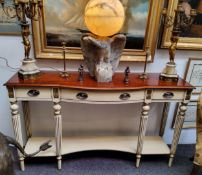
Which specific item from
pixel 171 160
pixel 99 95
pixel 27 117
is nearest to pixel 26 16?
pixel 99 95

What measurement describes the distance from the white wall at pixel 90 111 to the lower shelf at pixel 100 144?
0.13 m

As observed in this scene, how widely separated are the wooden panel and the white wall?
0.23 metres

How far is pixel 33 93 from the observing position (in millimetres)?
1547

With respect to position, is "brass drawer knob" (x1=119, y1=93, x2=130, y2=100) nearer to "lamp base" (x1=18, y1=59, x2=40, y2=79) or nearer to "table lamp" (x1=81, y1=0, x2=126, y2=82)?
"table lamp" (x1=81, y1=0, x2=126, y2=82)

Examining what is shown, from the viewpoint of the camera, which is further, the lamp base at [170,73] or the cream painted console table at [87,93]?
the lamp base at [170,73]

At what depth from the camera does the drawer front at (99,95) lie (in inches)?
60.7

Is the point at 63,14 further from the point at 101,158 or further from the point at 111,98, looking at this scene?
the point at 101,158

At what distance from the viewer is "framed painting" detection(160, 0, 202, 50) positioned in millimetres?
1718

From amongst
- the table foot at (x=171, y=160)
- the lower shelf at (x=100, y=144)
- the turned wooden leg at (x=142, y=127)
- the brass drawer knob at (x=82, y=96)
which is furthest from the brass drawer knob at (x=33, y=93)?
the table foot at (x=171, y=160)

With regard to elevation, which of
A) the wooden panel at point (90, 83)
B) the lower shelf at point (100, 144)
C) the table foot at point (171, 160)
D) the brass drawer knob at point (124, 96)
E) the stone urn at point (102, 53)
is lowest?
the table foot at point (171, 160)

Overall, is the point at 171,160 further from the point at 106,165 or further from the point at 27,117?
the point at 27,117

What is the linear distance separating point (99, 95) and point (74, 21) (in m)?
0.70

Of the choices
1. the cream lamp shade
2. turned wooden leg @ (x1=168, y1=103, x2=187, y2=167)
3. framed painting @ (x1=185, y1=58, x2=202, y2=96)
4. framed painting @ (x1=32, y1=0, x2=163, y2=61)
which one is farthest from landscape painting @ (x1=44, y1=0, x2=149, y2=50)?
turned wooden leg @ (x1=168, y1=103, x2=187, y2=167)

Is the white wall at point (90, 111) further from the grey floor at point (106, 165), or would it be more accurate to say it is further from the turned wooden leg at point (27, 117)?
the grey floor at point (106, 165)
